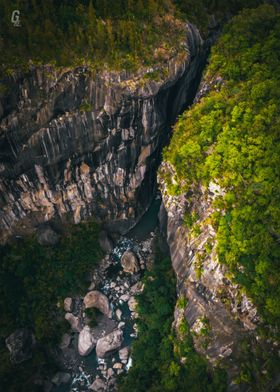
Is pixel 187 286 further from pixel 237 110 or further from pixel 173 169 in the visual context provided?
pixel 237 110

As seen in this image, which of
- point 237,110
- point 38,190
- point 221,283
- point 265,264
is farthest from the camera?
point 38,190

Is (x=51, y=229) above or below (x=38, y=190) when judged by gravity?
below

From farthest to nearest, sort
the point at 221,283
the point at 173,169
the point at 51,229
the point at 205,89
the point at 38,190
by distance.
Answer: the point at 51,229 → the point at 38,190 → the point at 205,89 → the point at 173,169 → the point at 221,283

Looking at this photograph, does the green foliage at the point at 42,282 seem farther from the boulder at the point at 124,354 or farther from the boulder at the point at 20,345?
the boulder at the point at 124,354

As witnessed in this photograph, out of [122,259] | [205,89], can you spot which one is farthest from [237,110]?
[122,259]

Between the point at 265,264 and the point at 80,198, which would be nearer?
the point at 265,264

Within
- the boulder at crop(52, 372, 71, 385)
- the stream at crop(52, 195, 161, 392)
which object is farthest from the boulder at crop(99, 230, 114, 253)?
the boulder at crop(52, 372, 71, 385)

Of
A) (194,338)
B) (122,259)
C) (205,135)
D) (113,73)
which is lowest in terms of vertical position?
(122,259)
